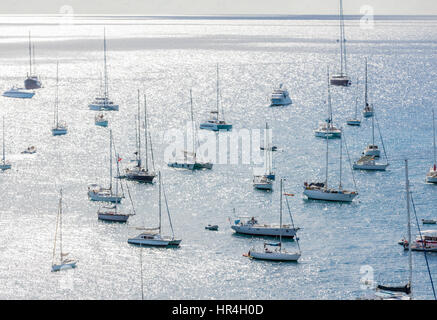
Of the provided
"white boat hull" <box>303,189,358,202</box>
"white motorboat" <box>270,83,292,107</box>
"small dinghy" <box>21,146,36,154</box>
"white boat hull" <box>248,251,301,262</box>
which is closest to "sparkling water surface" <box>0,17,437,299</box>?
"white boat hull" <box>248,251,301,262</box>

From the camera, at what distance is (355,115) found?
118 metres

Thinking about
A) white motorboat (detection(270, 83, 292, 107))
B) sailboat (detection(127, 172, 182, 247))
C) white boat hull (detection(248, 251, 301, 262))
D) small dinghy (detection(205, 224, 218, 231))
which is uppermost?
white motorboat (detection(270, 83, 292, 107))

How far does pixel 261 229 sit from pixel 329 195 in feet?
41.3

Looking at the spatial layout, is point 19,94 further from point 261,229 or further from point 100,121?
point 261,229

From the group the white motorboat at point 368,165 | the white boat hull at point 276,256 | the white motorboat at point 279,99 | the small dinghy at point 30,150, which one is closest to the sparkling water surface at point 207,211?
the white boat hull at point 276,256

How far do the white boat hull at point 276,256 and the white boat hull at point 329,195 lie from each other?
17.4 m

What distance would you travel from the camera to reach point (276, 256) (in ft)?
175

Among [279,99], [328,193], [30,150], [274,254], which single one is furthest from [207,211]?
[279,99]

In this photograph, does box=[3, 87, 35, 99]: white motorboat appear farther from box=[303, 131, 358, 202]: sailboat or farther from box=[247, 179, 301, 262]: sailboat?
box=[247, 179, 301, 262]: sailboat

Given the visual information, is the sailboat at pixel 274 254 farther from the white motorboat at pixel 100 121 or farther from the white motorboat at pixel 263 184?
the white motorboat at pixel 100 121

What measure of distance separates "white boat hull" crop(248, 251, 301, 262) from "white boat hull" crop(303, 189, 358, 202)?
17.4 meters

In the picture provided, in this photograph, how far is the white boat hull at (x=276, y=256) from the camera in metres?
53.1

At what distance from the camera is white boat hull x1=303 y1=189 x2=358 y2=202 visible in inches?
2736
